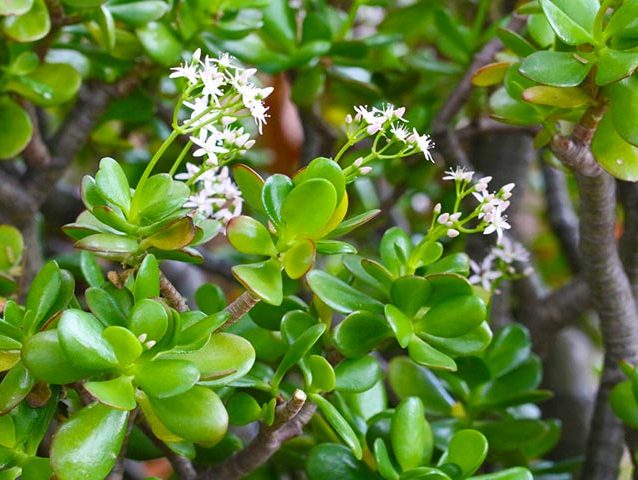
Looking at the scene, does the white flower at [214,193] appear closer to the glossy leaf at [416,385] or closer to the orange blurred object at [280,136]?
the glossy leaf at [416,385]

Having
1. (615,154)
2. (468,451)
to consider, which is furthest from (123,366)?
(615,154)

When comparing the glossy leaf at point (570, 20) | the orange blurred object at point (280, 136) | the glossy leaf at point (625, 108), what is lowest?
the orange blurred object at point (280, 136)

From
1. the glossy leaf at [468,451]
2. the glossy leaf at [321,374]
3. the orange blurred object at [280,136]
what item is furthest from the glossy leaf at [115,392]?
the orange blurred object at [280,136]

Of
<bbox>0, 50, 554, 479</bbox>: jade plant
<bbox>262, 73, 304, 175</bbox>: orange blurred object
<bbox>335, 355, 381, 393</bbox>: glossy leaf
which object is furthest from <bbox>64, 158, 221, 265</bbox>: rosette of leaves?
<bbox>262, 73, 304, 175</bbox>: orange blurred object

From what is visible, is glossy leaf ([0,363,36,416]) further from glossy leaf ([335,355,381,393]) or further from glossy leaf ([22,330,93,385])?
glossy leaf ([335,355,381,393])

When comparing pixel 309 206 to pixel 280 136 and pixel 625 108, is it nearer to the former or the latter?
pixel 625 108

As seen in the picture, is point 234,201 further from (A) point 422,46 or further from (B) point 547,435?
(A) point 422,46

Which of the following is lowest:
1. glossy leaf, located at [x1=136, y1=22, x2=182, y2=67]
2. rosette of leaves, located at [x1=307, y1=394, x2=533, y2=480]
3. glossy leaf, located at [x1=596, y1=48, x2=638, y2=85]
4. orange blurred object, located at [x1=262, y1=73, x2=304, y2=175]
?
orange blurred object, located at [x1=262, y1=73, x2=304, y2=175]

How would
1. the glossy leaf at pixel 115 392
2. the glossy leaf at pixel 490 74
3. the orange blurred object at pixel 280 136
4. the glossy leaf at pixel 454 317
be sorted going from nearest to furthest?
the glossy leaf at pixel 115 392, the glossy leaf at pixel 454 317, the glossy leaf at pixel 490 74, the orange blurred object at pixel 280 136
